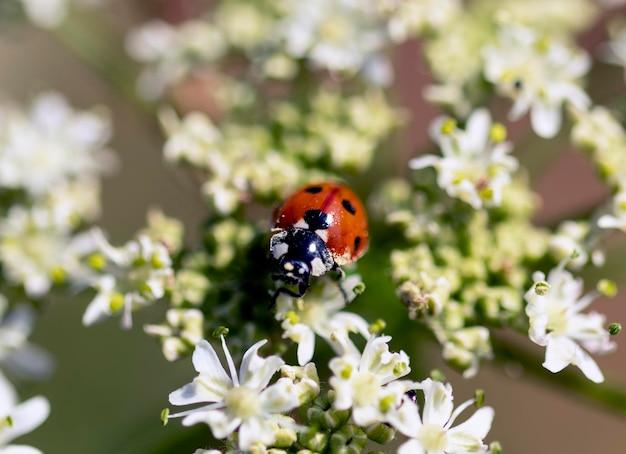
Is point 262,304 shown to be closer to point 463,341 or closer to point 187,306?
point 187,306

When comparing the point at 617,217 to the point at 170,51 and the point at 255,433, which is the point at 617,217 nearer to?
the point at 255,433

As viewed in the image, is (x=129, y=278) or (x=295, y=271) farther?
(x=129, y=278)

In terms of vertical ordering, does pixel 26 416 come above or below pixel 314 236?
below

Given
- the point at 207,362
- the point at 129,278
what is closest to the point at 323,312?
the point at 207,362

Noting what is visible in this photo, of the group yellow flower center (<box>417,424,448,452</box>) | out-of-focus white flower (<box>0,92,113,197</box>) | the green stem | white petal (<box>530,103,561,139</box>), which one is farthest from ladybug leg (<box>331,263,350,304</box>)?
out-of-focus white flower (<box>0,92,113,197</box>)

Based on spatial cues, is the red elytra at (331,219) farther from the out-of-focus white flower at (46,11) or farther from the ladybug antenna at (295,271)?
the out-of-focus white flower at (46,11)

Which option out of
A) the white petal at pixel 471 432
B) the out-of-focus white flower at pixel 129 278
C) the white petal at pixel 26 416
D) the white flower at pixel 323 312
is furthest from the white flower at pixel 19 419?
the white petal at pixel 471 432
